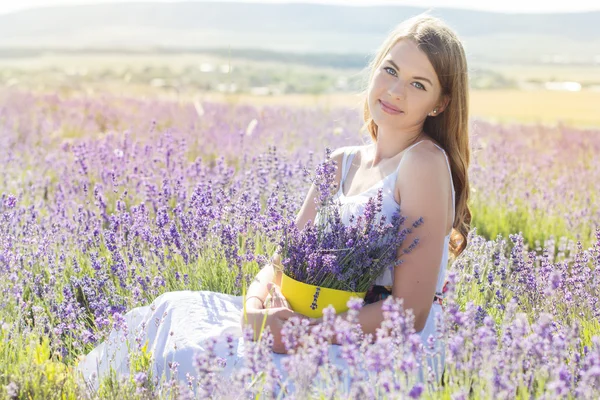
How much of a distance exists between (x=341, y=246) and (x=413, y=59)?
29.9 inches

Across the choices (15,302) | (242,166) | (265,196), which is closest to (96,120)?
(242,166)

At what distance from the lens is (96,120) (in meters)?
9.29

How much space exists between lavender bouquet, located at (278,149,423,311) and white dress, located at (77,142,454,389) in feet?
0.44

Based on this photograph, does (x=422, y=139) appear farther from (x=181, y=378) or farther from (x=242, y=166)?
(x=242, y=166)

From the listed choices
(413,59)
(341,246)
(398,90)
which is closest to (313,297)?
(341,246)

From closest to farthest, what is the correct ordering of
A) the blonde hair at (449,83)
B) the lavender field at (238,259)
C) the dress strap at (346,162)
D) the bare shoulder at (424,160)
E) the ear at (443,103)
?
1. the lavender field at (238,259)
2. the bare shoulder at (424,160)
3. the blonde hair at (449,83)
4. the ear at (443,103)
5. the dress strap at (346,162)

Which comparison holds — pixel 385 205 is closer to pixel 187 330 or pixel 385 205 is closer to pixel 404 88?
pixel 404 88

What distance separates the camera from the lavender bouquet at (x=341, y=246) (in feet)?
7.66

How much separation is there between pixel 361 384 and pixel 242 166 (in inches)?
155

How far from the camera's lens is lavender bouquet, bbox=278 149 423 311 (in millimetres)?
2336

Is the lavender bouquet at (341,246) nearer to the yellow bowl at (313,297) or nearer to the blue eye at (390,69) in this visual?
the yellow bowl at (313,297)

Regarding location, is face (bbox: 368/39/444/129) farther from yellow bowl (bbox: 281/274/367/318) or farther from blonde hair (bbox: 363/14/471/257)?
yellow bowl (bbox: 281/274/367/318)

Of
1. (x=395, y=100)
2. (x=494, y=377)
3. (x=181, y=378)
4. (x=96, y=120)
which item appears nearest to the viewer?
(x=494, y=377)

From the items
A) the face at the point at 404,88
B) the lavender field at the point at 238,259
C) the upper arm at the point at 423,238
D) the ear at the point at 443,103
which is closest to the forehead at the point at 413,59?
the face at the point at 404,88
